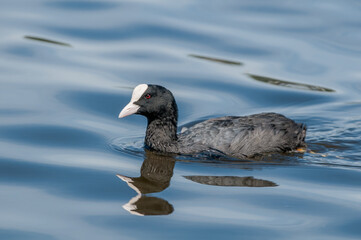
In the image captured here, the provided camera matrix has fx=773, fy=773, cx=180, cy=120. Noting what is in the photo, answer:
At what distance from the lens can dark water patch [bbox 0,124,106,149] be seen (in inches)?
368

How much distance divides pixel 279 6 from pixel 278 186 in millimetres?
9382

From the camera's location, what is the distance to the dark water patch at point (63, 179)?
7.55 meters

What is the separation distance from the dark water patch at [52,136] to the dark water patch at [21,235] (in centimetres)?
280

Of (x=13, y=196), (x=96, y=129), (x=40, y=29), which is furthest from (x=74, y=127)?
(x=40, y=29)

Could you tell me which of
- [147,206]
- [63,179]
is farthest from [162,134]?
[147,206]

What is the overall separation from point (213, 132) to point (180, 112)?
1864 mm

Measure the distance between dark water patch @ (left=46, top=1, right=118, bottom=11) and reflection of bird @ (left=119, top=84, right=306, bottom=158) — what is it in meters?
7.21

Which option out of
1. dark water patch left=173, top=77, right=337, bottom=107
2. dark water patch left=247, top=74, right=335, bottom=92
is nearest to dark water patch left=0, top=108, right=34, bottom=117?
dark water patch left=173, top=77, right=337, bottom=107

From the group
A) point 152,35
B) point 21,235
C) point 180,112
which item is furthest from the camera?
point 152,35

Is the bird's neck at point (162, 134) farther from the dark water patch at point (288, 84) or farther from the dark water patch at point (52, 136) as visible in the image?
the dark water patch at point (288, 84)

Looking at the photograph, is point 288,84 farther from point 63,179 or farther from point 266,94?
point 63,179

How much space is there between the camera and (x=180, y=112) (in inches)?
432

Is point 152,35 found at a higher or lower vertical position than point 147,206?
higher

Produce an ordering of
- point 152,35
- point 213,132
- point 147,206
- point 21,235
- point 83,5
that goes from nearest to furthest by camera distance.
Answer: point 21,235, point 147,206, point 213,132, point 152,35, point 83,5
